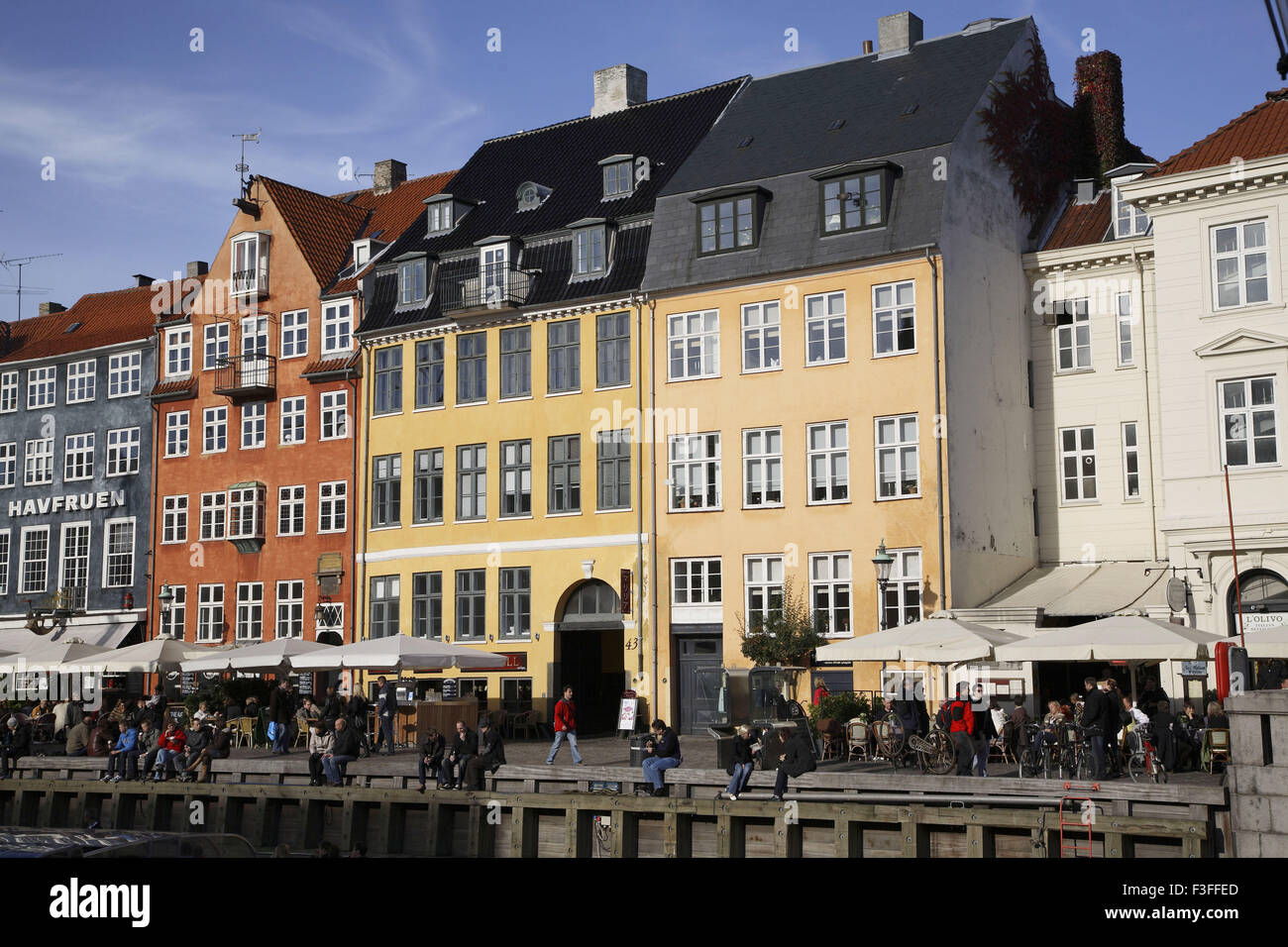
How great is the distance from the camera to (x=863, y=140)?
39031 millimetres

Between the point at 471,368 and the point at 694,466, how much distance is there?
26.0ft

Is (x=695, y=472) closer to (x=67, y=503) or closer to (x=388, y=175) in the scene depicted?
(x=388, y=175)

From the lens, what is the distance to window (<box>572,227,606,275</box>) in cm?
4216

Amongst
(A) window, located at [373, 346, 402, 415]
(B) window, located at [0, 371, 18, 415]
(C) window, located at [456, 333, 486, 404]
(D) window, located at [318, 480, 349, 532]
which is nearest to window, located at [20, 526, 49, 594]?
(B) window, located at [0, 371, 18, 415]

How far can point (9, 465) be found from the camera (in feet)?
187

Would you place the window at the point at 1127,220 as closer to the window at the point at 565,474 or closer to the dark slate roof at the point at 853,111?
the dark slate roof at the point at 853,111

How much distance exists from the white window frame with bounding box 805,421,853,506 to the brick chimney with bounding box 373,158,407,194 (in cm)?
2378

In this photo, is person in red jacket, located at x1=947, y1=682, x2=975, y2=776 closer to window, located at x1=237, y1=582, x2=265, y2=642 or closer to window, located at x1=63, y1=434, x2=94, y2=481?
window, located at x1=237, y1=582, x2=265, y2=642

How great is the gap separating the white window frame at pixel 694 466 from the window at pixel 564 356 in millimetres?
3594

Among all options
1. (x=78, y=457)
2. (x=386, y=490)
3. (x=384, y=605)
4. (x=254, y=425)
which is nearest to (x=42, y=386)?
(x=78, y=457)
